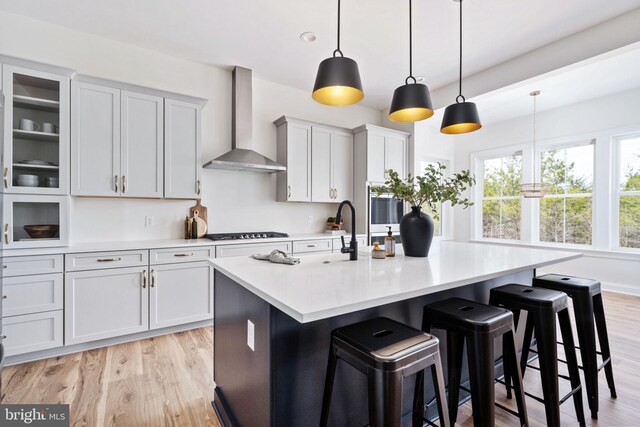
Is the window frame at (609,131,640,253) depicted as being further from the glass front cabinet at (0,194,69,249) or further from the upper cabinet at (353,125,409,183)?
the glass front cabinet at (0,194,69,249)

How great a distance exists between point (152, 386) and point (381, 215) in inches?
133

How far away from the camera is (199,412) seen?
6.12 feet

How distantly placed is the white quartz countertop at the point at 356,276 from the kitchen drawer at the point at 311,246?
156cm

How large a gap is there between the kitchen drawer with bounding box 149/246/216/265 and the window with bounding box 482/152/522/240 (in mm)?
5252

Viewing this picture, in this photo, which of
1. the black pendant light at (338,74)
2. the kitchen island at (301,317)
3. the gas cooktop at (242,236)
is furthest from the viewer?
the gas cooktop at (242,236)

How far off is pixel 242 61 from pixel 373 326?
11.3ft

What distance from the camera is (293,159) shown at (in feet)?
13.2

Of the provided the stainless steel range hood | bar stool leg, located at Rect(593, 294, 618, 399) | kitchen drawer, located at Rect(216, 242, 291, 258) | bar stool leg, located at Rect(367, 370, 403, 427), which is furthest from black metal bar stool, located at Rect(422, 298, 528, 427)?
the stainless steel range hood

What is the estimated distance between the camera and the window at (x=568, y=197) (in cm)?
483

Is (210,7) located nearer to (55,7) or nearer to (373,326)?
(55,7)

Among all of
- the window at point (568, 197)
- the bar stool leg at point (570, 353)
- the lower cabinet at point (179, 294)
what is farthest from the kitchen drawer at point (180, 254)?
the window at point (568, 197)

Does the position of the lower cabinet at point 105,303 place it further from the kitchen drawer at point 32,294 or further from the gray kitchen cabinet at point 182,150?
the gray kitchen cabinet at point 182,150

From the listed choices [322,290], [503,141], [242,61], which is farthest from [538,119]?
[322,290]

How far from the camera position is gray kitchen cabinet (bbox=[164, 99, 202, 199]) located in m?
3.21
